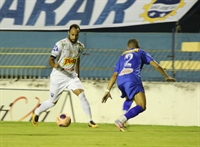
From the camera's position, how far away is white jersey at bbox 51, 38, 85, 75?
11117mm

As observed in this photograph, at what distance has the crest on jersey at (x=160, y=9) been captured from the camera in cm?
1659

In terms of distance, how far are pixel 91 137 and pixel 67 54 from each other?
1.76 m

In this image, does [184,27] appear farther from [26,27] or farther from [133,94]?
[133,94]

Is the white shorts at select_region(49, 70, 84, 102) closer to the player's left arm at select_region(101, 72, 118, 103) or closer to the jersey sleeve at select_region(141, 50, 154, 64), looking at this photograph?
the player's left arm at select_region(101, 72, 118, 103)

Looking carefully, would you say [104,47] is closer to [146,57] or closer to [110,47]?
[110,47]

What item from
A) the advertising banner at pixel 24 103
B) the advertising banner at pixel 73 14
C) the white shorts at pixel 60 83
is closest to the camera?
the white shorts at pixel 60 83

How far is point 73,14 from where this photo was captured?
17.3 m

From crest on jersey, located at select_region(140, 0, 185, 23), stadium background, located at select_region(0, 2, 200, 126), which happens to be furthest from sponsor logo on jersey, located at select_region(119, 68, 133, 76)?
crest on jersey, located at select_region(140, 0, 185, 23)

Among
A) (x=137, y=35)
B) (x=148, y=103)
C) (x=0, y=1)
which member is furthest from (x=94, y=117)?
(x=0, y=1)

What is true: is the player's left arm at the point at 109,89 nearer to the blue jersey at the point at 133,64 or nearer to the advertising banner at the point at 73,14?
the blue jersey at the point at 133,64

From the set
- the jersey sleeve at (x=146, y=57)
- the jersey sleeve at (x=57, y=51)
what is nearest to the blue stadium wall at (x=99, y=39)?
the jersey sleeve at (x=57, y=51)

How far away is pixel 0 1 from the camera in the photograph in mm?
17172

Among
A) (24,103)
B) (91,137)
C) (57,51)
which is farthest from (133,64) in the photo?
(24,103)

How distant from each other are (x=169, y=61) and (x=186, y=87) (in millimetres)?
1587
